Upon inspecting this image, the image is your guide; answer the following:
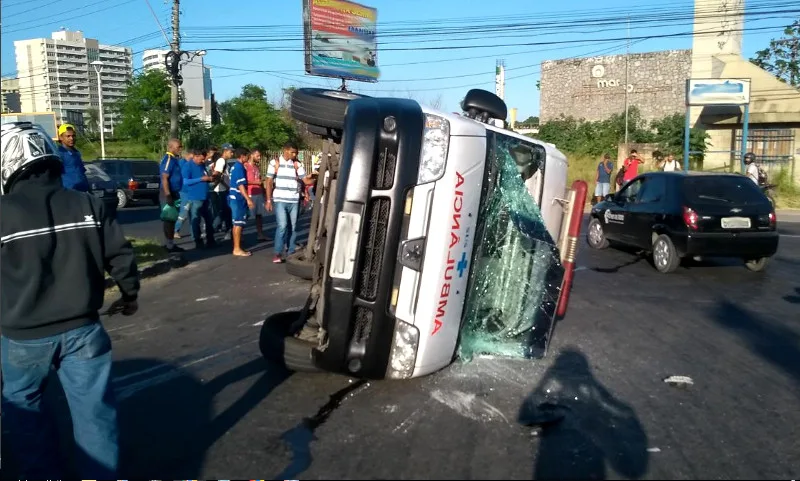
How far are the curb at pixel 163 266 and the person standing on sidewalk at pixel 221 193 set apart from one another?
2.01 meters

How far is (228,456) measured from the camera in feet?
12.1

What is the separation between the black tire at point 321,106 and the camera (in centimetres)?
502

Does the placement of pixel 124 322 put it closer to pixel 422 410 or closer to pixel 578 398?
pixel 422 410

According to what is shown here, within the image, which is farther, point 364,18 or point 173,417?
point 364,18

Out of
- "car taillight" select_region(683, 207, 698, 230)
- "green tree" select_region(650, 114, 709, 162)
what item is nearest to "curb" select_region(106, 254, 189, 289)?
"car taillight" select_region(683, 207, 698, 230)

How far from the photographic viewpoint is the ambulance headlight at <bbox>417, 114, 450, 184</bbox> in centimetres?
411

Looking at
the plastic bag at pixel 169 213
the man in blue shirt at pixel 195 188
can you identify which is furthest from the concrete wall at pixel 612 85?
the plastic bag at pixel 169 213

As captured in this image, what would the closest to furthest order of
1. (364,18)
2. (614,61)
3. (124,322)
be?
(124,322) < (364,18) < (614,61)

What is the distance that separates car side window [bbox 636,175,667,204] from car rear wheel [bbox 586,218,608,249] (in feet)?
4.42

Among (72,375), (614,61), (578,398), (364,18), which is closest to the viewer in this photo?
(72,375)

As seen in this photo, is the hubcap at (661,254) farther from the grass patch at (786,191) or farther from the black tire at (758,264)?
the grass patch at (786,191)

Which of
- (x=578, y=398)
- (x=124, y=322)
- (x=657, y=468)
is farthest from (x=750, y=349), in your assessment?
(x=124, y=322)

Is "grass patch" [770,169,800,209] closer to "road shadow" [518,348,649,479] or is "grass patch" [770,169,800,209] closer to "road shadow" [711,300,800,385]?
"road shadow" [711,300,800,385]

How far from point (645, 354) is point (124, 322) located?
15.7ft
